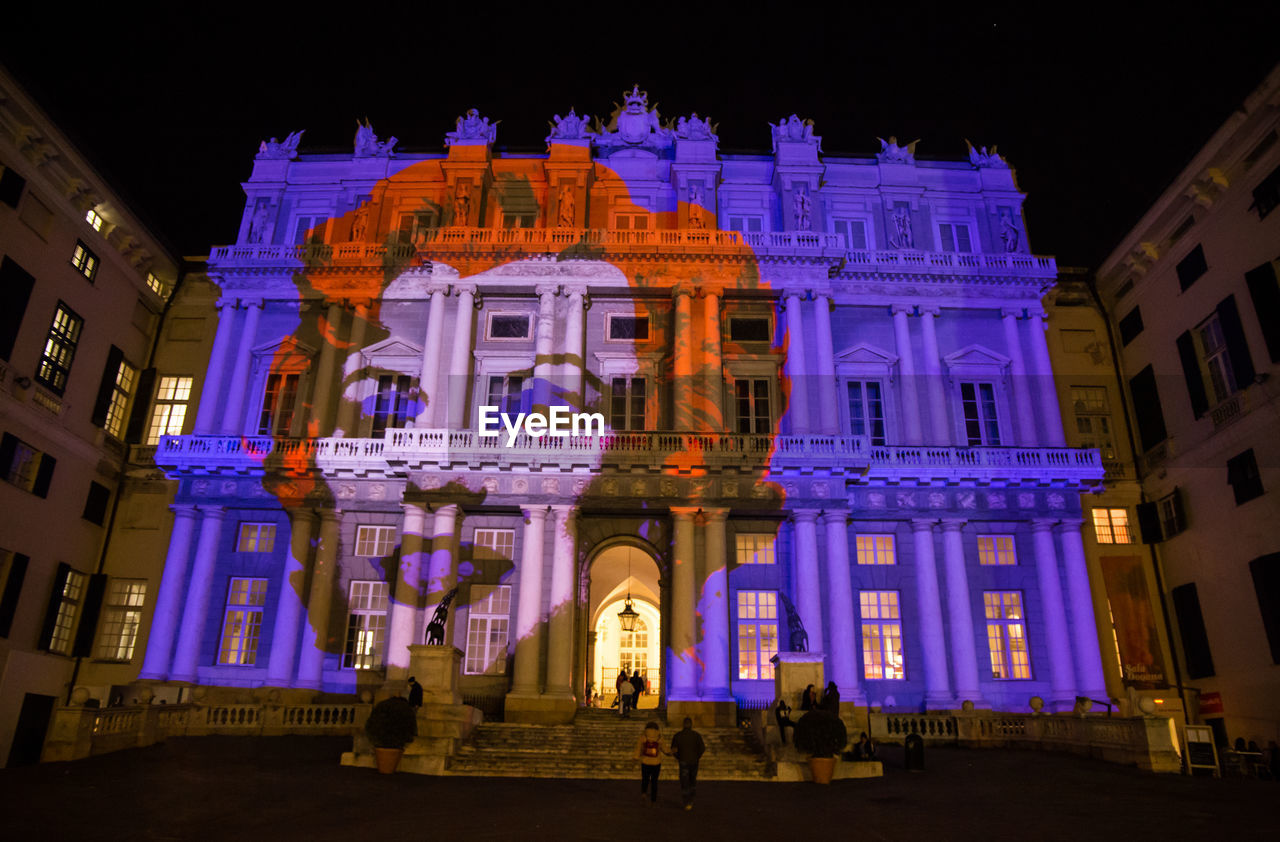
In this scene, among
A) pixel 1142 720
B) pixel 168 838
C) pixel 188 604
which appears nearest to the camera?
pixel 168 838

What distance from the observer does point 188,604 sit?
29125 millimetres

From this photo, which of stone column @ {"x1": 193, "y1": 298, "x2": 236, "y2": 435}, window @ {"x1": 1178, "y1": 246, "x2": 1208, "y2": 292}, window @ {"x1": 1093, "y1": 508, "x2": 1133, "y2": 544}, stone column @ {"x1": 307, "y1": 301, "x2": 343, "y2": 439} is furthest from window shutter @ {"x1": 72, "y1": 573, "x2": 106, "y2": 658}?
window @ {"x1": 1178, "y1": 246, "x2": 1208, "y2": 292}

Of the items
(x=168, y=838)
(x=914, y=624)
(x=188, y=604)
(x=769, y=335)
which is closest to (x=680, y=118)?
(x=769, y=335)

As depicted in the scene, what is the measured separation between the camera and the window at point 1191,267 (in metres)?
28.9

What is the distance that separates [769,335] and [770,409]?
3152 millimetres

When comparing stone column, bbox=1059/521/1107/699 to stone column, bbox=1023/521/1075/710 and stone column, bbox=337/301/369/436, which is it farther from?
stone column, bbox=337/301/369/436

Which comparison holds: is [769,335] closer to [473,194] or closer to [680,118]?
[680,118]

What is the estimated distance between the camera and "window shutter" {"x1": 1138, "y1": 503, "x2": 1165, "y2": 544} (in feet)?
101

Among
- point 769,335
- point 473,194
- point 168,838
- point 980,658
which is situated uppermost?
point 473,194

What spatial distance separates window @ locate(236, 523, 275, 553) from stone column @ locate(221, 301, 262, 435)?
3754 mm

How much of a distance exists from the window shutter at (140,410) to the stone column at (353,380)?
7.84 m

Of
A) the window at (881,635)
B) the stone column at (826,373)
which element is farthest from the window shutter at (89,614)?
the window at (881,635)

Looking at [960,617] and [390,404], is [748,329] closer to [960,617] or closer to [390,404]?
[960,617]

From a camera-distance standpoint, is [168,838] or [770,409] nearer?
[168,838]
